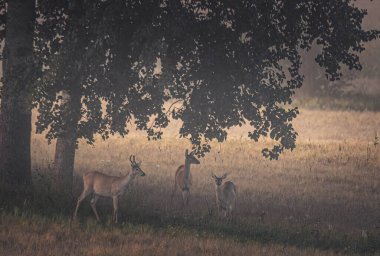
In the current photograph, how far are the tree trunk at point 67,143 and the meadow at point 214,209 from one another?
553 mm

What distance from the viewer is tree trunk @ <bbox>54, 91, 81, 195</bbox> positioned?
53.9 ft

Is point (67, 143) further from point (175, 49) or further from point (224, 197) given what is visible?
point (175, 49)

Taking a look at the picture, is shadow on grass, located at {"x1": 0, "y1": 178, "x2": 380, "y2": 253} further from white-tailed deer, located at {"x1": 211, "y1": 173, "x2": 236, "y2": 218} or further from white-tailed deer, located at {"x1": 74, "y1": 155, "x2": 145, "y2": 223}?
white-tailed deer, located at {"x1": 211, "y1": 173, "x2": 236, "y2": 218}

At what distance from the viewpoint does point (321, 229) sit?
16.2m

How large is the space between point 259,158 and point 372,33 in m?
16.2

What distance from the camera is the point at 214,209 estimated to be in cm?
1759

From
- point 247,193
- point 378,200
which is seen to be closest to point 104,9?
point 247,193

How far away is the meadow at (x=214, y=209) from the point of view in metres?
12.1

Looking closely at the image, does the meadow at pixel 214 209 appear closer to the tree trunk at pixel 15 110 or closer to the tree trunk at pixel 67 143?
the tree trunk at pixel 67 143

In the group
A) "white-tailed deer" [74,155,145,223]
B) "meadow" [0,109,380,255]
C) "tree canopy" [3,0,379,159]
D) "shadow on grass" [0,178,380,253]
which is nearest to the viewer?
"meadow" [0,109,380,255]

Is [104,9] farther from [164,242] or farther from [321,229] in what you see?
[321,229]

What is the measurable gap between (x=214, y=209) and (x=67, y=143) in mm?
4687

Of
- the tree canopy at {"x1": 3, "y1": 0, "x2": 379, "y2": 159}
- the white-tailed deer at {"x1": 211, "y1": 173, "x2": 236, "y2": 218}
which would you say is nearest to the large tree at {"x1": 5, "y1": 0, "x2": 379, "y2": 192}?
the tree canopy at {"x1": 3, "y1": 0, "x2": 379, "y2": 159}

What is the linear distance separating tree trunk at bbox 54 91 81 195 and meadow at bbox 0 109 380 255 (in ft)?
1.82
